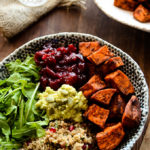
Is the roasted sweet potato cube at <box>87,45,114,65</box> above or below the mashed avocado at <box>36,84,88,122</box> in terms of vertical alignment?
above

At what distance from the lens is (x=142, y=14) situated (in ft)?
10.7

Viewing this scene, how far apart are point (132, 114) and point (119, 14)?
1472 millimetres

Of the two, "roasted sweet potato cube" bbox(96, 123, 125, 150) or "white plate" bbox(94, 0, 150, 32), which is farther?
"white plate" bbox(94, 0, 150, 32)

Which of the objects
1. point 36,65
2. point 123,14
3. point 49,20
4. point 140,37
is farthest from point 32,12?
point 140,37

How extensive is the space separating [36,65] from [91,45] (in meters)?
0.72

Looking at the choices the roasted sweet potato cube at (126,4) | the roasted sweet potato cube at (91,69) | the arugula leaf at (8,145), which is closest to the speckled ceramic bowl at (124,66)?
the roasted sweet potato cube at (91,69)

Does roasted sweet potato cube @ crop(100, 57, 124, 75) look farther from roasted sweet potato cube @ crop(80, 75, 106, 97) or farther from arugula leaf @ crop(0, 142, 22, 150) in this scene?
arugula leaf @ crop(0, 142, 22, 150)

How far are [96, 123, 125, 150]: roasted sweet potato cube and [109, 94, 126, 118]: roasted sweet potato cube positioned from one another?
0.41ft

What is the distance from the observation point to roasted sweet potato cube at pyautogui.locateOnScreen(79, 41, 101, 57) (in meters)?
3.04

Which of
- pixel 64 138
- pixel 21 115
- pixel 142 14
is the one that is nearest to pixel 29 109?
pixel 21 115

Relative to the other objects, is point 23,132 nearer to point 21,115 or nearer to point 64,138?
point 21,115

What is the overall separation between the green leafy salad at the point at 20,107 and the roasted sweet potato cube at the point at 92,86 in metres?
0.52

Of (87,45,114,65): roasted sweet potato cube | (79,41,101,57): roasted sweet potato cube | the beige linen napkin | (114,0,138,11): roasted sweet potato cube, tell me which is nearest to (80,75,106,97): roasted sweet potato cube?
(87,45,114,65): roasted sweet potato cube

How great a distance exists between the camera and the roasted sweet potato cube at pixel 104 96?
8.85 feet
